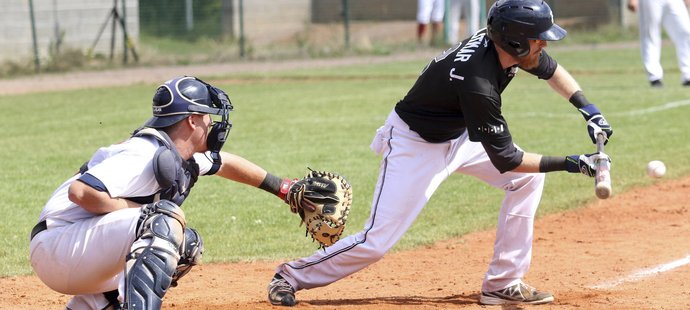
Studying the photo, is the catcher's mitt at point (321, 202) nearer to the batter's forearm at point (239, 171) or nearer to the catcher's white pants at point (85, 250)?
the batter's forearm at point (239, 171)

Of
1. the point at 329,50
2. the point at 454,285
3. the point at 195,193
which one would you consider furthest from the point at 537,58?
the point at 329,50

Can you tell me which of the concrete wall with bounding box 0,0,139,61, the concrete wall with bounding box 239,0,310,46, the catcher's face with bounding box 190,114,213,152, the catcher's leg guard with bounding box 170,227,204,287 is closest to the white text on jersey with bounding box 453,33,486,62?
the catcher's face with bounding box 190,114,213,152

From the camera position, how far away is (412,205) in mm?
5672

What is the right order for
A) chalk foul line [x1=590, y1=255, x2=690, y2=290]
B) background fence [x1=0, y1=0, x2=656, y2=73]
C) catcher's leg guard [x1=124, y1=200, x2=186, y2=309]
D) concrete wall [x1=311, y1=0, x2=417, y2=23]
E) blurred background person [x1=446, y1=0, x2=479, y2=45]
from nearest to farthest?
catcher's leg guard [x1=124, y1=200, x2=186, y2=309], chalk foul line [x1=590, y1=255, x2=690, y2=290], blurred background person [x1=446, y1=0, x2=479, y2=45], background fence [x1=0, y1=0, x2=656, y2=73], concrete wall [x1=311, y1=0, x2=417, y2=23]

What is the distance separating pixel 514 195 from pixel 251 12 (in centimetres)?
2641

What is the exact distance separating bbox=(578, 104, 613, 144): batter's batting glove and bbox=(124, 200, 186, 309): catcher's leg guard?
2374 millimetres

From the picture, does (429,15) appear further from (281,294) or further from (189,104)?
(189,104)

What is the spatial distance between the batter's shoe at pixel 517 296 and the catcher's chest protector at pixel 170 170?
187cm

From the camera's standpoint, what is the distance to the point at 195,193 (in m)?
9.83

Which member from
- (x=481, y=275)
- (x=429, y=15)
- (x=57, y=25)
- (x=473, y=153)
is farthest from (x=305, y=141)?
(x=57, y=25)

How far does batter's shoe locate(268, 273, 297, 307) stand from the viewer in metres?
5.81

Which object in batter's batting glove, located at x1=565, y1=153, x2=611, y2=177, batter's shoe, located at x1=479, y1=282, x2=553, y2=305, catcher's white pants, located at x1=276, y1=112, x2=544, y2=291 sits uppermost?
batter's batting glove, located at x1=565, y1=153, x2=611, y2=177

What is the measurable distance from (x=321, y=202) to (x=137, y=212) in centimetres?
122

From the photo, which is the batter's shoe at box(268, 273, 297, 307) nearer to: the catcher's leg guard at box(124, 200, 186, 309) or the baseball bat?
the catcher's leg guard at box(124, 200, 186, 309)
